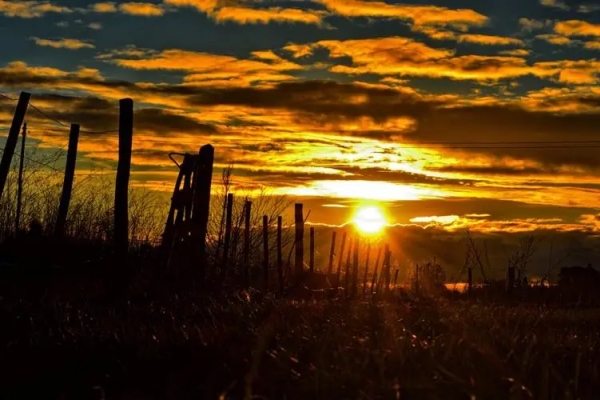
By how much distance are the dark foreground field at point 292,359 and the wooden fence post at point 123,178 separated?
498 centimetres

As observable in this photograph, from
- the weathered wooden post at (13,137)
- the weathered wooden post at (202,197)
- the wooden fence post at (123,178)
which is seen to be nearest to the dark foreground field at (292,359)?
the wooden fence post at (123,178)

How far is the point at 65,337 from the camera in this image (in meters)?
6.86

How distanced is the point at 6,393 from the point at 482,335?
3335mm

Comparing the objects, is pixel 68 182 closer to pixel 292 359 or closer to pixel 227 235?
pixel 227 235

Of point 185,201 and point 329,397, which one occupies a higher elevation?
point 185,201

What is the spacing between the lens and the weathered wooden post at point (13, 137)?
15656mm

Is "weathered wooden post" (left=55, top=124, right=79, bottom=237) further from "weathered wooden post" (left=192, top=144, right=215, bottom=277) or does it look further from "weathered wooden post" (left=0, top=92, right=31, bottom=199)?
"weathered wooden post" (left=192, top=144, right=215, bottom=277)

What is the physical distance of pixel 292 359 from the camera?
4867mm

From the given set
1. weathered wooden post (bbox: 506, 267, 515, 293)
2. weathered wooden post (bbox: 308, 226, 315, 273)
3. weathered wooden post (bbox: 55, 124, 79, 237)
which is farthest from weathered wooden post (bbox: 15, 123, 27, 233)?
weathered wooden post (bbox: 506, 267, 515, 293)

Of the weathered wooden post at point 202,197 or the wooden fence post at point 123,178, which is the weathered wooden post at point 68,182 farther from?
the wooden fence post at point 123,178

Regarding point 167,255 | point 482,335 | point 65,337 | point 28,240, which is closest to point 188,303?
point 65,337

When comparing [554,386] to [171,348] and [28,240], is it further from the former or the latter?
[28,240]

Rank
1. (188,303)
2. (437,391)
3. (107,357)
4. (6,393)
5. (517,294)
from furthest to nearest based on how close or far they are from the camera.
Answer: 1. (517,294)
2. (188,303)
3. (107,357)
4. (6,393)
5. (437,391)

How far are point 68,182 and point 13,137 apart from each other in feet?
8.82
